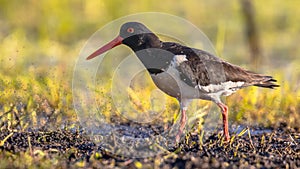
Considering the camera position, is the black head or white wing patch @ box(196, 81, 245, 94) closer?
white wing patch @ box(196, 81, 245, 94)

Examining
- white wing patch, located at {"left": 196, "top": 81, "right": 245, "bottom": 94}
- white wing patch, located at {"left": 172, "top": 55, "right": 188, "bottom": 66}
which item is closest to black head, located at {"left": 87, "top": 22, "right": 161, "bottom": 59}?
white wing patch, located at {"left": 172, "top": 55, "right": 188, "bottom": 66}

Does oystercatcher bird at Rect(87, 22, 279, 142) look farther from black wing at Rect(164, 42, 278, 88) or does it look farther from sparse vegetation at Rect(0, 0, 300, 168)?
sparse vegetation at Rect(0, 0, 300, 168)

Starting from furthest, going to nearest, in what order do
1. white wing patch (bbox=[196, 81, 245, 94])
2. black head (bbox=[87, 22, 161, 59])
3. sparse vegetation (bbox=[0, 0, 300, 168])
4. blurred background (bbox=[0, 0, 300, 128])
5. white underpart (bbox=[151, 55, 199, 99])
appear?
blurred background (bbox=[0, 0, 300, 128])
black head (bbox=[87, 22, 161, 59])
white wing patch (bbox=[196, 81, 245, 94])
white underpart (bbox=[151, 55, 199, 99])
sparse vegetation (bbox=[0, 0, 300, 168])

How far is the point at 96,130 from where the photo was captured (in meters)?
6.59

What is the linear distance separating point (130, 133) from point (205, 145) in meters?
1.23

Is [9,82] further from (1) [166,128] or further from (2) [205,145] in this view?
(2) [205,145]

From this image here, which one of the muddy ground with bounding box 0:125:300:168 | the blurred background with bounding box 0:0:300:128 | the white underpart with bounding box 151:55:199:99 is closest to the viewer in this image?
the muddy ground with bounding box 0:125:300:168

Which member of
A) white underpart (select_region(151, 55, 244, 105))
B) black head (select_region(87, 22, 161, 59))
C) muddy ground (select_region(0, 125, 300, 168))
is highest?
black head (select_region(87, 22, 161, 59))

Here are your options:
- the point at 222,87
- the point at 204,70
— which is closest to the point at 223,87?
the point at 222,87

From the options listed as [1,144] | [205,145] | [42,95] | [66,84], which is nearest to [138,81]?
[66,84]

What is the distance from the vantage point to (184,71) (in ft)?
19.3

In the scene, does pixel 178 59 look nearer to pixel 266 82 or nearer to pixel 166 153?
pixel 266 82

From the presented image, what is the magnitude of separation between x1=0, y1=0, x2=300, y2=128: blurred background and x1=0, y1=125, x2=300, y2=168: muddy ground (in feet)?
1.96

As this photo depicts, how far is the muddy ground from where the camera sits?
4.62 meters
